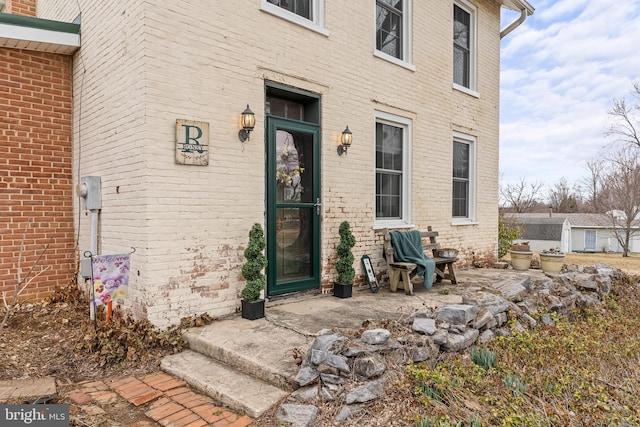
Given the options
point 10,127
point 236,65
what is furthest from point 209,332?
point 10,127

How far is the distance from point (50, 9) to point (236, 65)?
382 centimetres

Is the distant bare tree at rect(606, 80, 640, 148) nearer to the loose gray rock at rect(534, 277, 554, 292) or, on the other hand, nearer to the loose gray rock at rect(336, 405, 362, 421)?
the loose gray rock at rect(534, 277, 554, 292)

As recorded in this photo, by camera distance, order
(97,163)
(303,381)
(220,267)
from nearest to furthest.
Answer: (303,381)
(220,267)
(97,163)

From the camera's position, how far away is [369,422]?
265 centimetres

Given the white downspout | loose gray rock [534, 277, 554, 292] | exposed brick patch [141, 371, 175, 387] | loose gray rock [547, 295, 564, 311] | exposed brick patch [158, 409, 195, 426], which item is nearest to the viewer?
exposed brick patch [158, 409, 195, 426]

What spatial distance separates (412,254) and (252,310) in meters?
2.79

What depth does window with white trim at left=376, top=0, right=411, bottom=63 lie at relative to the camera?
6672 millimetres

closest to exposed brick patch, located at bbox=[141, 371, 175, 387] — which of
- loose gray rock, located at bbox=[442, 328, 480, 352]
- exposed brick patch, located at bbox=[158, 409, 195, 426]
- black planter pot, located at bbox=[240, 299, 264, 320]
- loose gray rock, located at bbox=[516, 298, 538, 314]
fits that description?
exposed brick patch, located at bbox=[158, 409, 195, 426]

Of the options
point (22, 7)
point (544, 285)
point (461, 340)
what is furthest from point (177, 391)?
point (22, 7)

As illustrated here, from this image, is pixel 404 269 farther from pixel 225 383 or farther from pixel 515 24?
pixel 515 24

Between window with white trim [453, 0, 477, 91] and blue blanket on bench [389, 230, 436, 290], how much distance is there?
402 cm

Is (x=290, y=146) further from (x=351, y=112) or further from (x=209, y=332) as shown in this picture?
(x=209, y=332)

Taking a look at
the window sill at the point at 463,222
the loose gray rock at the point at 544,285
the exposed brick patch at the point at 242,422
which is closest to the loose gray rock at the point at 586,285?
the loose gray rock at the point at 544,285

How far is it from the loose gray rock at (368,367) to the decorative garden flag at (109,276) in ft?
7.95
